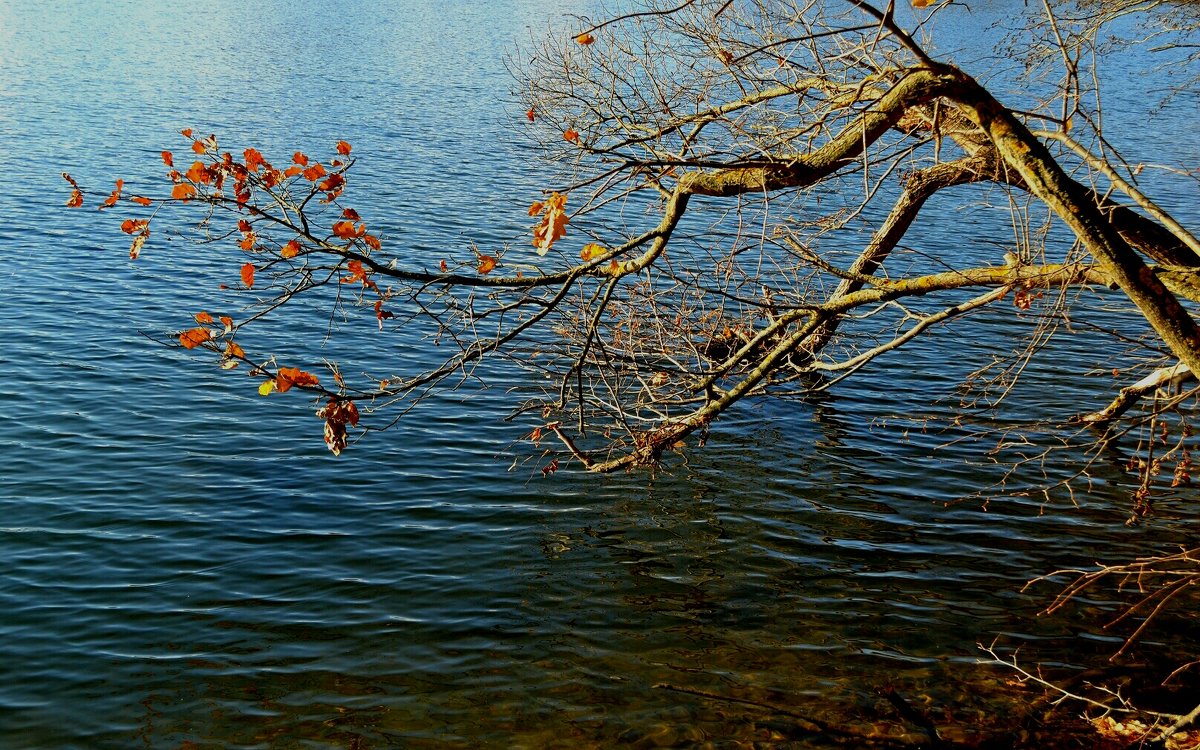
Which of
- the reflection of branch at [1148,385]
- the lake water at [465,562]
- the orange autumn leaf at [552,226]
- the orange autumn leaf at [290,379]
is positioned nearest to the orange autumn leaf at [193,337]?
the orange autumn leaf at [290,379]

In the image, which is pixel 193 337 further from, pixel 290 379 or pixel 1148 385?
pixel 1148 385

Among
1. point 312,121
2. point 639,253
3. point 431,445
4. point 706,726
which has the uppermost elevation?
point 312,121

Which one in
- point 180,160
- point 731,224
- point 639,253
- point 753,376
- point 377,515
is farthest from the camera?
point 180,160

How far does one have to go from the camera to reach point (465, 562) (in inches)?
382

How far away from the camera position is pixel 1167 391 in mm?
10461

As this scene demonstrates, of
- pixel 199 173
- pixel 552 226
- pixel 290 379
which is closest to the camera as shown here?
pixel 552 226

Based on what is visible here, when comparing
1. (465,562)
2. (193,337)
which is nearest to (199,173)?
(193,337)

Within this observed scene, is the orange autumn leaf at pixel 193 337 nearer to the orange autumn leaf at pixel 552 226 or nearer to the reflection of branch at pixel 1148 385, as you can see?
the orange autumn leaf at pixel 552 226

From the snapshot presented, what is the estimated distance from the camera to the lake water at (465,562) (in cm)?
771

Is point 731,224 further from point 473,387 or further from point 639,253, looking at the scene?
point 473,387

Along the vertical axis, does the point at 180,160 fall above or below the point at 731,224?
above

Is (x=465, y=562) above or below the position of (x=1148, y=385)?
below

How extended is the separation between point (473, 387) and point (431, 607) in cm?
515

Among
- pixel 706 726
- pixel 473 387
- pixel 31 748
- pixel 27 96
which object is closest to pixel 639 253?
pixel 473 387
